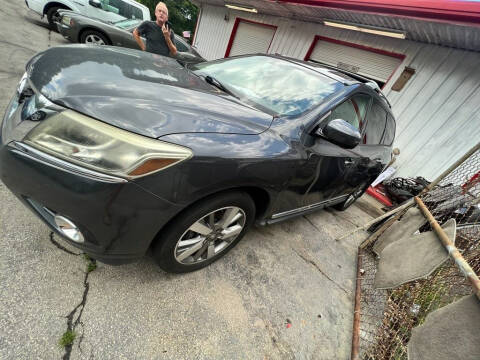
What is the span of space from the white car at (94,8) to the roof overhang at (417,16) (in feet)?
18.8

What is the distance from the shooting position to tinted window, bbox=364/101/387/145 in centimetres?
261

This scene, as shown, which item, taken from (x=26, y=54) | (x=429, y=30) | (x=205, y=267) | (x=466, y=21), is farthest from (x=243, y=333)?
(x=26, y=54)

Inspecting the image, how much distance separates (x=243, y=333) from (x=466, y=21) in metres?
4.69

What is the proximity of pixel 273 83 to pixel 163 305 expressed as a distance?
77.8 inches

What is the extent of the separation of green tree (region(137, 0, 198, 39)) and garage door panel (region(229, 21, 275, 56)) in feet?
54.7

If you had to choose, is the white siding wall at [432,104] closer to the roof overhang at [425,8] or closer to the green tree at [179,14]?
the roof overhang at [425,8]

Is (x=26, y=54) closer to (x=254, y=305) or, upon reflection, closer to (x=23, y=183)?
(x=23, y=183)

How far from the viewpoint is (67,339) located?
4.02ft

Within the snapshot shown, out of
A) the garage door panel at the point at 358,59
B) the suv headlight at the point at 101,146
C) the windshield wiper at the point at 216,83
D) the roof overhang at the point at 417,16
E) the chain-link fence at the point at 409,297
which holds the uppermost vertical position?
the roof overhang at the point at 417,16

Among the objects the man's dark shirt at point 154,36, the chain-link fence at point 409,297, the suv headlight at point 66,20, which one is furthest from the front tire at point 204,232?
the suv headlight at point 66,20

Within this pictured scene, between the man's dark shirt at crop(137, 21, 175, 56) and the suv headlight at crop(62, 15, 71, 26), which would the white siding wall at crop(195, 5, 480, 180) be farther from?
the suv headlight at crop(62, 15, 71, 26)

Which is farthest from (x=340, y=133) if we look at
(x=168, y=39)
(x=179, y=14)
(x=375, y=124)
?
(x=179, y=14)

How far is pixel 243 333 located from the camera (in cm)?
158

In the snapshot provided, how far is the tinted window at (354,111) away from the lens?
79.0 inches
